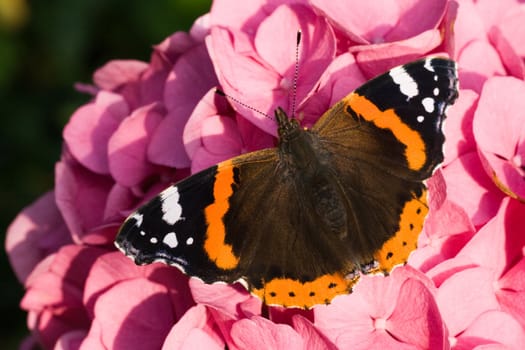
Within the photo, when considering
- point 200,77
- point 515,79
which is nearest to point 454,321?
point 515,79

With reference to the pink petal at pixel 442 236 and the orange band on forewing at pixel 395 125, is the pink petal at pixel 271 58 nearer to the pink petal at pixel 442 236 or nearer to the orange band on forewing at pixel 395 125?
the orange band on forewing at pixel 395 125

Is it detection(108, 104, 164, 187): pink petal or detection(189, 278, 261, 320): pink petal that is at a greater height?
detection(108, 104, 164, 187): pink petal

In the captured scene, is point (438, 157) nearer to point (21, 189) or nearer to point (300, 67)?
point (300, 67)

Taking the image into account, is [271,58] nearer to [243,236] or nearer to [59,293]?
[243,236]

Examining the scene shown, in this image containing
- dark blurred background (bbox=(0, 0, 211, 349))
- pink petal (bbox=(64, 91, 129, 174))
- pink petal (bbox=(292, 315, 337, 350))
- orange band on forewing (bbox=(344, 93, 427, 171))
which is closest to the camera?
pink petal (bbox=(292, 315, 337, 350))

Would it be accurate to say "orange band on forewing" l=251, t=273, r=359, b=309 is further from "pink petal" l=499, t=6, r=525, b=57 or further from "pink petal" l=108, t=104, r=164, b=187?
"pink petal" l=499, t=6, r=525, b=57

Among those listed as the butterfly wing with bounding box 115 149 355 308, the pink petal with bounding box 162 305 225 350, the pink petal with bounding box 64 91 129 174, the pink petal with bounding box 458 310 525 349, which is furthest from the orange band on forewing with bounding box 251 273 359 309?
the pink petal with bounding box 64 91 129 174
